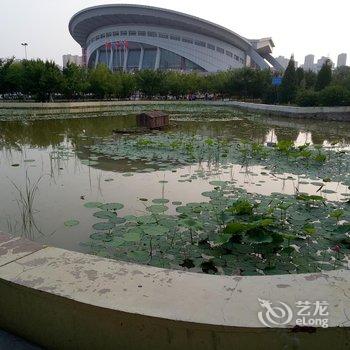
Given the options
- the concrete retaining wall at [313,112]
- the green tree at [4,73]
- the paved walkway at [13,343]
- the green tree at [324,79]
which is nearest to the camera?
the paved walkway at [13,343]

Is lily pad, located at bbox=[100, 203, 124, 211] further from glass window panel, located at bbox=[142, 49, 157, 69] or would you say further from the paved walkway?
glass window panel, located at bbox=[142, 49, 157, 69]

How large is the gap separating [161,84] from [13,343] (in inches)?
1461

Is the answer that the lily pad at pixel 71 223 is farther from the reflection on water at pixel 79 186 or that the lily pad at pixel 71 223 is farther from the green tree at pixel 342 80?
the green tree at pixel 342 80

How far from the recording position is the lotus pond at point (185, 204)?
10.5 feet

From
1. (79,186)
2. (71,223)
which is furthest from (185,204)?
(79,186)

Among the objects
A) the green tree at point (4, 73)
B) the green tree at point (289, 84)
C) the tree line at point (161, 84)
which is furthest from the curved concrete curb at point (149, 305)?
the green tree at point (289, 84)

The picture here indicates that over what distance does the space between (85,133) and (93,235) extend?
939 centimetres

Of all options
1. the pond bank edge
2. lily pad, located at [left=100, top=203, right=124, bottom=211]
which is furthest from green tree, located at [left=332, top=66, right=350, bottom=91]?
lily pad, located at [left=100, top=203, right=124, bottom=211]

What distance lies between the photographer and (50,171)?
21.8ft

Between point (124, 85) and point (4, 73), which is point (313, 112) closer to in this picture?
point (124, 85)

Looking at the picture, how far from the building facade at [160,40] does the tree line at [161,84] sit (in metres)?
29.7

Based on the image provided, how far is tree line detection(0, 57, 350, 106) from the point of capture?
1013 inches

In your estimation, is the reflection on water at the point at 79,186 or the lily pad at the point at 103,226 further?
the reflection on water at the point at 79,186

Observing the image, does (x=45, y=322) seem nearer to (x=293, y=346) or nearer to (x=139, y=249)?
(x=293, y=346)
